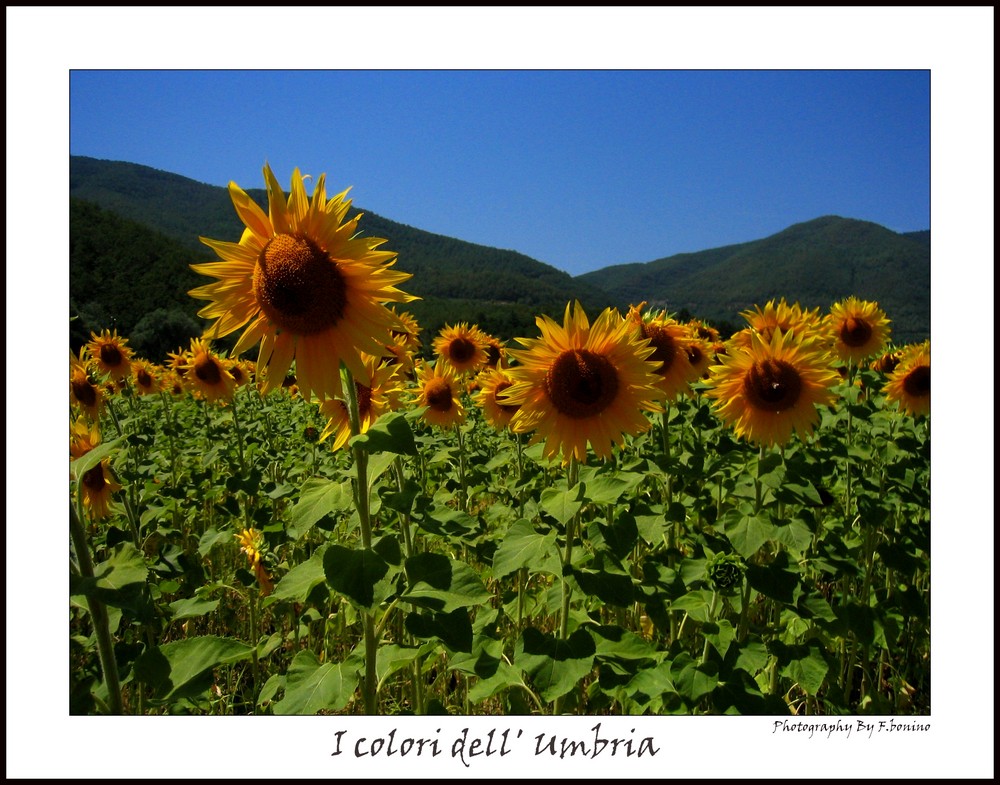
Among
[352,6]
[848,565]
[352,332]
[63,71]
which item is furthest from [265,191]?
[848,565]

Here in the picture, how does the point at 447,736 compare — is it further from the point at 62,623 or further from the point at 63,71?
the point at 63,71

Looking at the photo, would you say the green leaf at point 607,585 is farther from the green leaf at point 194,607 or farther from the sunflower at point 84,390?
the sunflower at point 84,390

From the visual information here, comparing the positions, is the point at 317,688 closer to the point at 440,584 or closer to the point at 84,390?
the point at 440,584

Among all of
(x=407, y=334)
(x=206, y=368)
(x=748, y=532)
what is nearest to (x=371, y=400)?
(x=407, y=334)

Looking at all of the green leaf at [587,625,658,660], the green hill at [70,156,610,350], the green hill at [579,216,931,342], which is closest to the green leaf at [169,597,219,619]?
the green hill at [70,156,610,350]

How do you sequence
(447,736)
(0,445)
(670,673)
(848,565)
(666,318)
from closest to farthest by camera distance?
1. (0,445)
2. (447,736)
3. (670,673)
4. (848,565)
5. (666,318)

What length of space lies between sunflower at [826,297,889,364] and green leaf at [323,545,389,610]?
4475mm

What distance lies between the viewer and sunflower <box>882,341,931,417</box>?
4.21 metres

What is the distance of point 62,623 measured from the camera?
1777 millimetres

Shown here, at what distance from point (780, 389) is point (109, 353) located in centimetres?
578

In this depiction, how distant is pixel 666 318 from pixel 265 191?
7.58 feet

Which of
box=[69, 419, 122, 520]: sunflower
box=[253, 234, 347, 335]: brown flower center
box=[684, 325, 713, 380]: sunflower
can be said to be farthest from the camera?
box=[684, 325, 713, 380]: sunflower

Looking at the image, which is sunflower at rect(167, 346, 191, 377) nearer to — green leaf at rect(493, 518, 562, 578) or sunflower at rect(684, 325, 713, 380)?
sunflower at rect(684, 325, 713, 380)

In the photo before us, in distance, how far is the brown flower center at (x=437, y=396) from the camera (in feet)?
14.1
